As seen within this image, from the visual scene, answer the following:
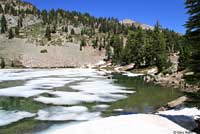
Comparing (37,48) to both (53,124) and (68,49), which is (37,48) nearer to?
(68,49)

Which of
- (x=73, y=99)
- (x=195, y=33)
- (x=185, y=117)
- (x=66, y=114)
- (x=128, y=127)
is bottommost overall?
(x=66, y=114)

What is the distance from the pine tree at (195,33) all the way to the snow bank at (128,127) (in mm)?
3839

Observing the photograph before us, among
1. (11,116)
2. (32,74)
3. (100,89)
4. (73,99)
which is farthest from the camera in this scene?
(32,74)

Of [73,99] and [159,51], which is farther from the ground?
[159,51]

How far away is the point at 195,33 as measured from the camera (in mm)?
23203

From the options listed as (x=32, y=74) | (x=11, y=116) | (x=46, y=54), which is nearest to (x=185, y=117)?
(x=11, y=116)

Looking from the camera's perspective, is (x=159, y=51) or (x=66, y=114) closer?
(x=66, y=114)

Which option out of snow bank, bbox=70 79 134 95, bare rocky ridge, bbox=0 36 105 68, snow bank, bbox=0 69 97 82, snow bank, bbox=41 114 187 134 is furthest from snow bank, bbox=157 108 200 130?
bare rocky ridge, bbox=0 36 105 68

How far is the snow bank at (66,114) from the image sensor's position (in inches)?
1109

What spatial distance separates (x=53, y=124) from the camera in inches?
1014

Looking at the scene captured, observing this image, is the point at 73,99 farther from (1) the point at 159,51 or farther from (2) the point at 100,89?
(1) the point at 159,51

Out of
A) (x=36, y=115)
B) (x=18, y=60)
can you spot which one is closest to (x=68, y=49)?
(x=18, y=60)

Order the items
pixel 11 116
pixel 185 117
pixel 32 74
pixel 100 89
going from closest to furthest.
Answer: pixel 185 117 < pixel 11 116 < pixel 100 89 < pixel 32 74

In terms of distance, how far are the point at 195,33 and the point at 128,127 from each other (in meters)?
8.05
